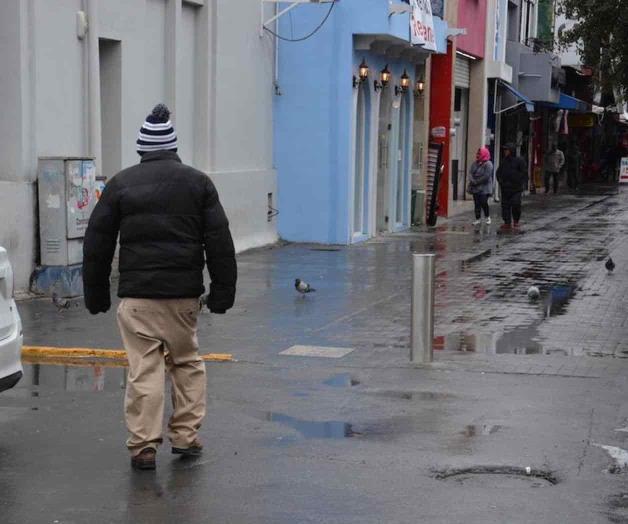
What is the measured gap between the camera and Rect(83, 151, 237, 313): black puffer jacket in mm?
6812

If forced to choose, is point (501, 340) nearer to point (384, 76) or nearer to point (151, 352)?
point (151, 352)

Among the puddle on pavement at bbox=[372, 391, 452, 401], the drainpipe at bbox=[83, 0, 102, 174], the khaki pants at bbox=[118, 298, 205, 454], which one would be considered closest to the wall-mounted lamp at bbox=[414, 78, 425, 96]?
the drainpipe at bbox=[83, 0, 102, 174]

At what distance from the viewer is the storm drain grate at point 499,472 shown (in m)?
6.82

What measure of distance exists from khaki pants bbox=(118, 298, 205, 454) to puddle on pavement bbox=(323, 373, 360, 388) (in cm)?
273

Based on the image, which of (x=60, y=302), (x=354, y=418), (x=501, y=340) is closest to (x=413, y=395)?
(x=354, y=418)

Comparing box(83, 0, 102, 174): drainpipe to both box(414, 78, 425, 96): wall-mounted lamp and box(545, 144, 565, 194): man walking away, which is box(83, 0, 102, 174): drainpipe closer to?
box(414, 78, 425, 96): wall-mounted lamp

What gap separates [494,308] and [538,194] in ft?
92.6

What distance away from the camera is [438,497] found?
6.40 metres

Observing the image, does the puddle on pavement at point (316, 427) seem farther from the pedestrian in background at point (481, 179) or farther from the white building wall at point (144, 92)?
the pedestrian in background at point (481, 179)

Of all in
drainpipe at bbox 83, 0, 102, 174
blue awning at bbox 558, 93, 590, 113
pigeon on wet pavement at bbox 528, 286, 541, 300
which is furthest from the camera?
blue awning at bbox 558, 93, 590, 113

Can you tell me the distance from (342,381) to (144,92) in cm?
824

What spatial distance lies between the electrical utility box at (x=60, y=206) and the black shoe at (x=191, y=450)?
719 centimetres

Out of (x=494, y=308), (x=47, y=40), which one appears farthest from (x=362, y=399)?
(x=47, y=40)

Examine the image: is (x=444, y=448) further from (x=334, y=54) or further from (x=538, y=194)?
(x=538, y=194)
